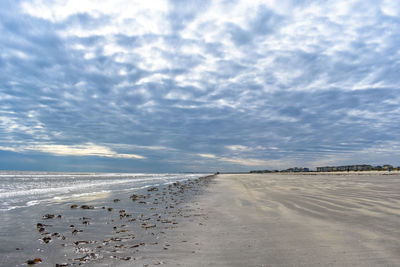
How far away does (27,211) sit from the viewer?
9.05 meters

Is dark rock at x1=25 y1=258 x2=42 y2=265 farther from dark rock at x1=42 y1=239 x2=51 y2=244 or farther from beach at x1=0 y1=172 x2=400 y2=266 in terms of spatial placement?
dark rock at x1=42 y1=239 x2=51 y2=244

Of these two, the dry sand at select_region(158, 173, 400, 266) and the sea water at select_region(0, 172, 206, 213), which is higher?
the dry sand at select_region(158, 173, 400, 266)

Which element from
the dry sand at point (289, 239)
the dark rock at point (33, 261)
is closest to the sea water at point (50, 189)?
the dark rock at point (33, 261)

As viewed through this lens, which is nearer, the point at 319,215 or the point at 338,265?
the point at 338,265

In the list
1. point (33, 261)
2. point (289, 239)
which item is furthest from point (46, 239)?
point (289, 239)

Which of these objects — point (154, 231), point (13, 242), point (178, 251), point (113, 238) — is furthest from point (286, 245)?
point (13, 242)

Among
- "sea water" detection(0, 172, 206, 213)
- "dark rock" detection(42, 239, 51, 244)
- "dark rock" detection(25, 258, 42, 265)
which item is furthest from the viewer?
"sea water" detection(0, 172, 206, 213)

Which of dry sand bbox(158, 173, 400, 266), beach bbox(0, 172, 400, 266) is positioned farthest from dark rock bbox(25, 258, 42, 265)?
dry sand bbox(158, 173, 400, 266)

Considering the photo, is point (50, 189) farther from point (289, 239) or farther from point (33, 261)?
point (289, 239)

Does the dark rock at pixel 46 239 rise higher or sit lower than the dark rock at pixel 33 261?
lower

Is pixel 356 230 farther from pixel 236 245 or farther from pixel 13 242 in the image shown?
pixel 13 242

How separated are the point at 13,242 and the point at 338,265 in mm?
6144

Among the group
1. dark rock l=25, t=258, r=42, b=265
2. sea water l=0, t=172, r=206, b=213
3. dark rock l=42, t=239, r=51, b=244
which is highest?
dark rock l=25, t=258, r=42, b=265

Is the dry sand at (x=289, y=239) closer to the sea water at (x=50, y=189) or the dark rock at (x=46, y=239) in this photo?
the dark rock at (x=46, y=239)
